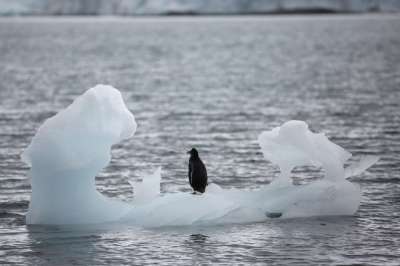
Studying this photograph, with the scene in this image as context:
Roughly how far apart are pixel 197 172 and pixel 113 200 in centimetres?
157

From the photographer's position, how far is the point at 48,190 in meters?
16.6

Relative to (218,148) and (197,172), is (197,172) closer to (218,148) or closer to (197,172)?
(197,172)

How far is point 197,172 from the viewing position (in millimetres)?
16969

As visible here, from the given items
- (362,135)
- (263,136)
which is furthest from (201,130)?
(263,136)

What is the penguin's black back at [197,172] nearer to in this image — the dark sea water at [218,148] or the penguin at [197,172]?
the penguin at [197,172]

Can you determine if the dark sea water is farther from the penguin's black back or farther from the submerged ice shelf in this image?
the penguin's black back

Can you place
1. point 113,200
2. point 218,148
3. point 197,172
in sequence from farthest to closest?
1. point 218,148
2. point 197,172
3. point 113,200

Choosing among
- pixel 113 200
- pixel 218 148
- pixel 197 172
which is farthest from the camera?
pixel 218 148

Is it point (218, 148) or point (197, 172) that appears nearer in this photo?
point (197, 172)

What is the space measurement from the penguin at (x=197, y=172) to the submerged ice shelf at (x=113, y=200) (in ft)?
0.68

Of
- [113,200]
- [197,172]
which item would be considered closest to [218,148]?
[197,172]

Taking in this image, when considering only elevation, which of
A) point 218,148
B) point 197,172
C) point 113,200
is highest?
point 218,148

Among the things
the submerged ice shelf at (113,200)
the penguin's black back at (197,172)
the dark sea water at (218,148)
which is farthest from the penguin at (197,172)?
the dark sea water at (218,148)

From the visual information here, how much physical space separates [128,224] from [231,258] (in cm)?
262
